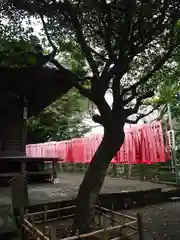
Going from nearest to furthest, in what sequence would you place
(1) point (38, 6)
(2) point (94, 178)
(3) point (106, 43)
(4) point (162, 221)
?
1. (2) point (94, 178)
2. (1) point (38, 6)
3. (3) point (106, 43)
4. (4) point (162, 221)

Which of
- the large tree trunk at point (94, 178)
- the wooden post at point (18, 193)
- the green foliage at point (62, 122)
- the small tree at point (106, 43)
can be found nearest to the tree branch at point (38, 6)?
the small tree at point (106, 43)

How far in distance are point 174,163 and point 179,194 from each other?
1021 millimetres

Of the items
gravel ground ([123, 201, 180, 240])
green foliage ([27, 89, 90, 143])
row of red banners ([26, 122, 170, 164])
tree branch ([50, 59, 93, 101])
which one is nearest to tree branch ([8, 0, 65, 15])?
tree branch ([50, 59, 93, 101])

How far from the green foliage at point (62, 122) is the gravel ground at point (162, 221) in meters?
9.87

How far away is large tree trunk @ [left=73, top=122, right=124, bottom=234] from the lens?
359cm

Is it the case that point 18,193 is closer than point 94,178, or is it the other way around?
point 94,178

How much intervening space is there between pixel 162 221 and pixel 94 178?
222cm

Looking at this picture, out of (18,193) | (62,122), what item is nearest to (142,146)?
(18,193)

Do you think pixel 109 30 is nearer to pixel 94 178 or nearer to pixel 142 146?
pixel 94 178

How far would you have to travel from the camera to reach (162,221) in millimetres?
4715

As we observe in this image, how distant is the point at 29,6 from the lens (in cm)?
389

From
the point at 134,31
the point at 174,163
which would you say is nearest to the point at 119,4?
the point at 134,31

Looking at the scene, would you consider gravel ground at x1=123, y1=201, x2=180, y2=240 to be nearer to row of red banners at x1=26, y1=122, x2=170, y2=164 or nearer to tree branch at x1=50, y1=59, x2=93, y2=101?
row of red banners at x1=26, y1=122, x2=170, y2=164

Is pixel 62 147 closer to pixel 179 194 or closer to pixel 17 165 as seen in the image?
pixel 17 165
